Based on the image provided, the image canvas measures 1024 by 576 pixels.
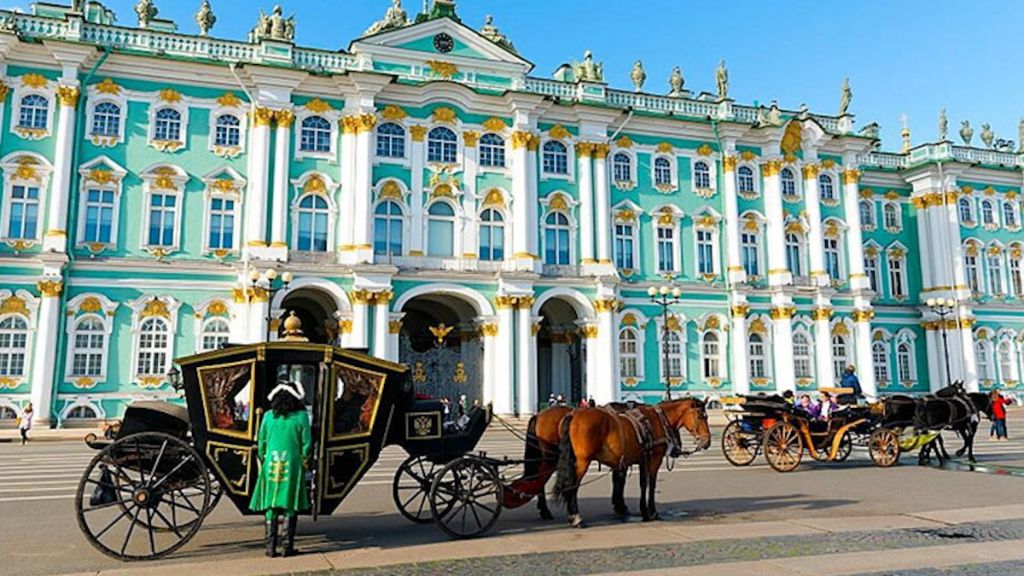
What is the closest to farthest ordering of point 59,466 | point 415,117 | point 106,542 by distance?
point 106,542, point 59,466, point 415,117

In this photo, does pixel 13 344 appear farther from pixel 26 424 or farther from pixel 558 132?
pixel 558 132

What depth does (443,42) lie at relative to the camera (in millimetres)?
32062

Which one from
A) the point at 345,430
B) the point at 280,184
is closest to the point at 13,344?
the point at 280,184

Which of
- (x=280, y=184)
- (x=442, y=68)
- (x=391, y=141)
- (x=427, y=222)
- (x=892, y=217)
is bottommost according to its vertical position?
(x=427, y=222)

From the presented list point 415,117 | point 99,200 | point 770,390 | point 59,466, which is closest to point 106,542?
point 59,466

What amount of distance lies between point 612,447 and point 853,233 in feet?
106

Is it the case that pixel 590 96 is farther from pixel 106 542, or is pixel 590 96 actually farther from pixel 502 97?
pixel 106 542

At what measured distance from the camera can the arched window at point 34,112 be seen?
27312mm

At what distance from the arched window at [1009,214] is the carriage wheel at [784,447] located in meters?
35.5

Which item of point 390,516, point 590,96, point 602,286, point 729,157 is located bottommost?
point 390,516

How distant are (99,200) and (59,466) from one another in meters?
13.9

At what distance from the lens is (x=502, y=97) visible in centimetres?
3156

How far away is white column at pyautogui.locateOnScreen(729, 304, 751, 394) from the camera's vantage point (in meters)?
34.3

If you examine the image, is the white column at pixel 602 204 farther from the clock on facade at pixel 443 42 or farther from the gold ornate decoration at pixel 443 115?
the clock on facade at pixel 443 42
